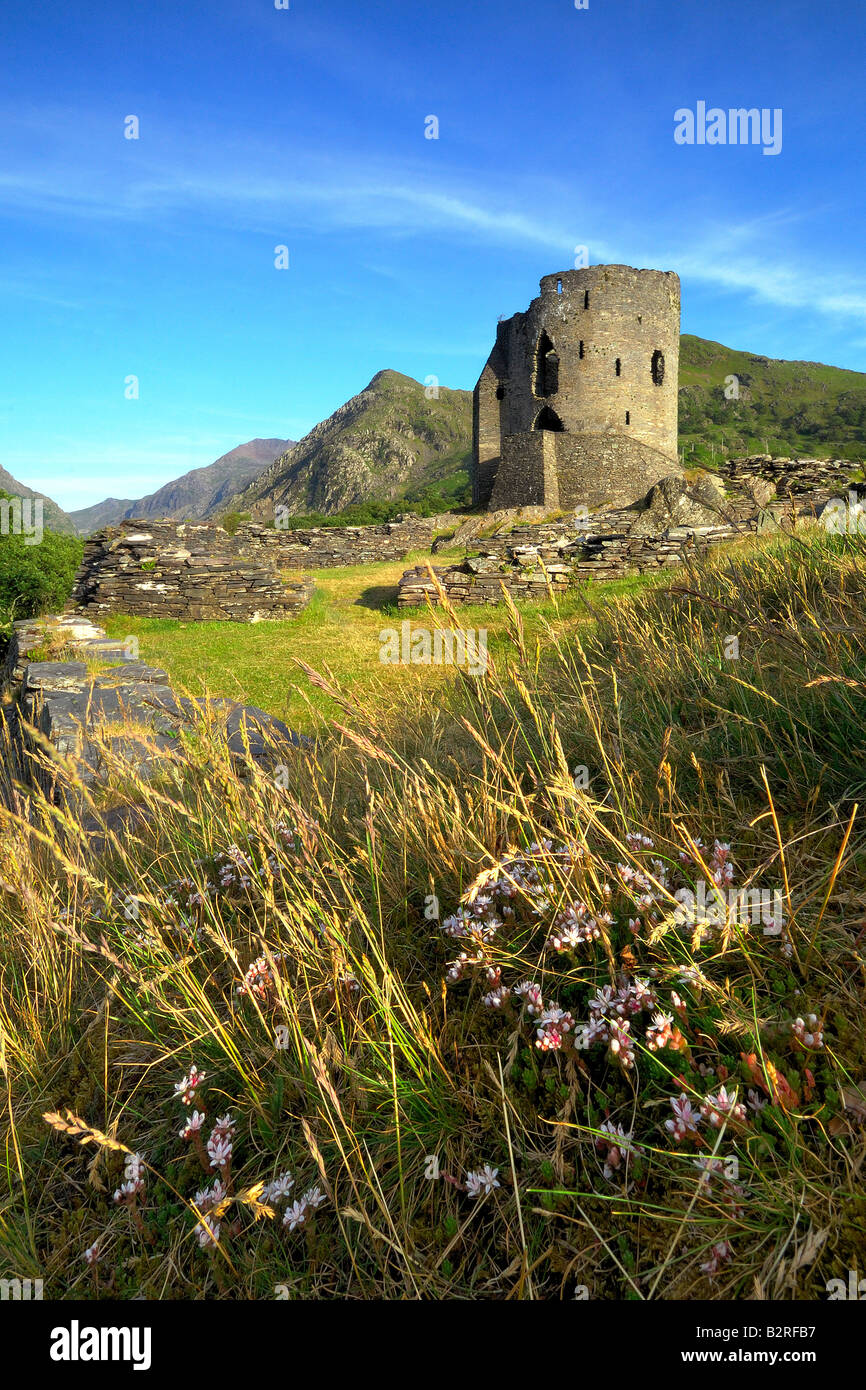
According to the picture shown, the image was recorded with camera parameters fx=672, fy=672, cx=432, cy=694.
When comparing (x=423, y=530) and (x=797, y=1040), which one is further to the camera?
(x=423, y=530)

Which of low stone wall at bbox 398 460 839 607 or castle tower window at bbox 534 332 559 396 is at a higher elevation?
castle tower window at bbox 534 332 559 396

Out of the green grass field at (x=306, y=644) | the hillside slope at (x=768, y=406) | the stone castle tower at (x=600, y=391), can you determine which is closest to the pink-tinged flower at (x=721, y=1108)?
the green grass field at (x=306, y=644)

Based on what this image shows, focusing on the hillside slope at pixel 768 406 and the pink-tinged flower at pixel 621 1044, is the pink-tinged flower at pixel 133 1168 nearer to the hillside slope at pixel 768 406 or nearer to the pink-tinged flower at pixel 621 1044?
the pink-tinged flower at pixel 621 1044

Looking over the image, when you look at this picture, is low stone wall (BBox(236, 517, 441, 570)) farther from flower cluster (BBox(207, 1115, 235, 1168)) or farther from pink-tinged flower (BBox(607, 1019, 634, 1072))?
pink-tinged flower (BBox(607, 1019, 634, 1072))

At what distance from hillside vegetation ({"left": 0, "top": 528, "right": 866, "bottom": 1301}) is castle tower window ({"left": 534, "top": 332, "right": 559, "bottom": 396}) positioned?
30562 millimetres

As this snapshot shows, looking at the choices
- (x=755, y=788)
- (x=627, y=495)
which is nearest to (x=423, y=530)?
(x=627, y=495)

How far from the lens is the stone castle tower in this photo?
27.7 m

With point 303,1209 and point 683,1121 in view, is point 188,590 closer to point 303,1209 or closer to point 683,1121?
point 303,1209

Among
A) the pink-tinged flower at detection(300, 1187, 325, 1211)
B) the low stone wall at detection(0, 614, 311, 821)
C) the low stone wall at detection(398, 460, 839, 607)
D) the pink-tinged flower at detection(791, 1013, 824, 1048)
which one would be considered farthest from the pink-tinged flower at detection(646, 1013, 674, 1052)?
the low stone wall at detection(398, 460, 839, 607)

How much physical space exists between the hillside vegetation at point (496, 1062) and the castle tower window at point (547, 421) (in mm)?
29877

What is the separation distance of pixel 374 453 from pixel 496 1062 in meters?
139
